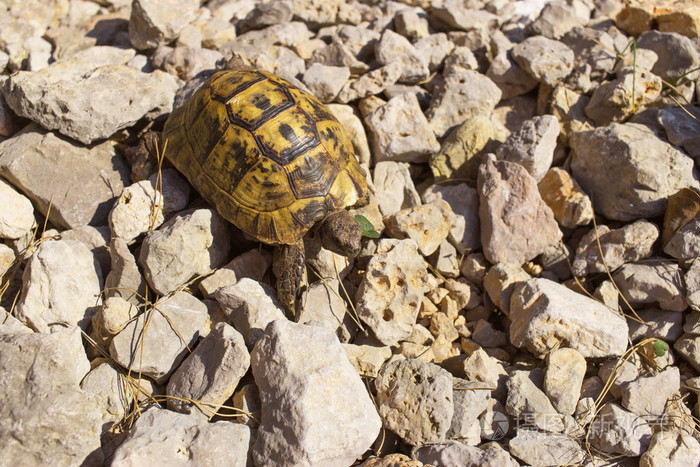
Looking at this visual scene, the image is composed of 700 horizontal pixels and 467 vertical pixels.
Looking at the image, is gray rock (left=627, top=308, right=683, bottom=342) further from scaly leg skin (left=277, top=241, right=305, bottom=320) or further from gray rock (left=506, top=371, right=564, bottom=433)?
scaly leg skin (left=277, top=241, right=305, bottom=320)

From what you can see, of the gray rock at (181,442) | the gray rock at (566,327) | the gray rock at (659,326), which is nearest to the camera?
the gray rock at (181,442)

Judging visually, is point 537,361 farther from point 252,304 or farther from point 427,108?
point 427,108

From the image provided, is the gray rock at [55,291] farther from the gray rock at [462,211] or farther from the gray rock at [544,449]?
the gray rock at [544,449]

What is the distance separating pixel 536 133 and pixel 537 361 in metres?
1.92

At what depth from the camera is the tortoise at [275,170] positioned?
368 centimetres

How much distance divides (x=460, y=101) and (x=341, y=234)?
2.21m

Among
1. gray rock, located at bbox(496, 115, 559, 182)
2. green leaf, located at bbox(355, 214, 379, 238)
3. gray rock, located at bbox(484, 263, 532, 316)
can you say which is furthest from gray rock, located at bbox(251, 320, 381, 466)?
gray rock, located at bbox(496, 115, 559, 182)

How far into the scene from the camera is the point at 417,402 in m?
3.07

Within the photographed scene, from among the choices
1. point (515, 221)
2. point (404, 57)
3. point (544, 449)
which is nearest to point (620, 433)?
point (544, 449)

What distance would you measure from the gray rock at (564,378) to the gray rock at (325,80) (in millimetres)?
2996

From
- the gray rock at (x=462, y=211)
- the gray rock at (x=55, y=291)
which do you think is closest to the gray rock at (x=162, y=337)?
the gray rock at (x=55, y=291)

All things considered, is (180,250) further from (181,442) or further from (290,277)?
(181,442)

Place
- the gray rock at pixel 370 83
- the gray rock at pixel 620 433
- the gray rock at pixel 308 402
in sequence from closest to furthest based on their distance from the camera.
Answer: the gray rock at pixel 308 402
the gray rock at pixel 620 433
the gray rock at pixel 370 83

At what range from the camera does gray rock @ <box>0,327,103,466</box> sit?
8.82 feet
